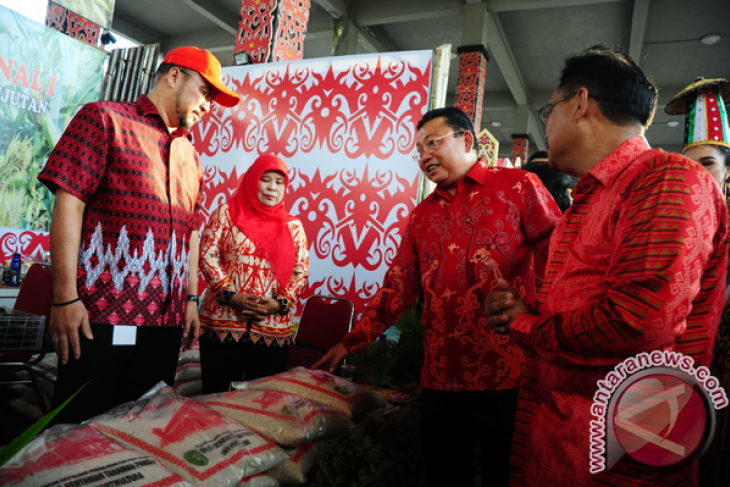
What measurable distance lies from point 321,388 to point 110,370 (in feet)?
2.12

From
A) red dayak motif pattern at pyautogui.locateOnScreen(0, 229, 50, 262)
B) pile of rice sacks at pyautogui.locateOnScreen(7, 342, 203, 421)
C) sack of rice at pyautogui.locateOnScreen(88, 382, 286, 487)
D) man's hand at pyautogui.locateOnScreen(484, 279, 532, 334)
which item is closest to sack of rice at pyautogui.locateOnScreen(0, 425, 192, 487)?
sack of rice at pyautogui.locateOnScreen(88, 382, 286, 487)

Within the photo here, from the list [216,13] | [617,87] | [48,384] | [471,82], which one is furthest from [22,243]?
[216,13]

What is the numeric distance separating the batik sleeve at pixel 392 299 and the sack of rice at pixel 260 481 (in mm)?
424

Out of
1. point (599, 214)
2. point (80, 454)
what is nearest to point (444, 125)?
point (599, 214)

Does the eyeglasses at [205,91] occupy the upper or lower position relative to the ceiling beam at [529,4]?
lower

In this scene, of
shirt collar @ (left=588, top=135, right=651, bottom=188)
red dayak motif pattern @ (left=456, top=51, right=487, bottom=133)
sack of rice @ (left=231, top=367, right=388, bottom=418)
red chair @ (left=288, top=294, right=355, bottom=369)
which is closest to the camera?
shirt collar @ (left=588, top=135, right=651, bottom=188)

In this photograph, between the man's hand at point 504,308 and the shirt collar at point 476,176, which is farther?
the shirt collar at point 476,176

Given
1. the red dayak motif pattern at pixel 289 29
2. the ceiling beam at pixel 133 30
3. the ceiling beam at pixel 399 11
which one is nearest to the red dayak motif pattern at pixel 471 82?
the ceiling beam at pixel 399 11

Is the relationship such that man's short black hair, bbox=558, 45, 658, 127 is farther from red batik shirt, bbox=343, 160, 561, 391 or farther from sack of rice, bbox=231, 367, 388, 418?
sack of rice, bbox=231, 367, 388, 418

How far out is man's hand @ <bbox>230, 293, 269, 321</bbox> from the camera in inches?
73.1

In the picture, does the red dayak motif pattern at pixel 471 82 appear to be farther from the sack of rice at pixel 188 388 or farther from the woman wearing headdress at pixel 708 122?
the sack of rice at pixel 188 388

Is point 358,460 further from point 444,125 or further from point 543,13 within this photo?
point 543,13

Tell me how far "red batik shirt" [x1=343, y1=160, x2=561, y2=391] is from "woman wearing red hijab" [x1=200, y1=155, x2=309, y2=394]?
1.89 ft

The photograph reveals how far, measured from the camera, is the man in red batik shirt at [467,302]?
1.32 m
